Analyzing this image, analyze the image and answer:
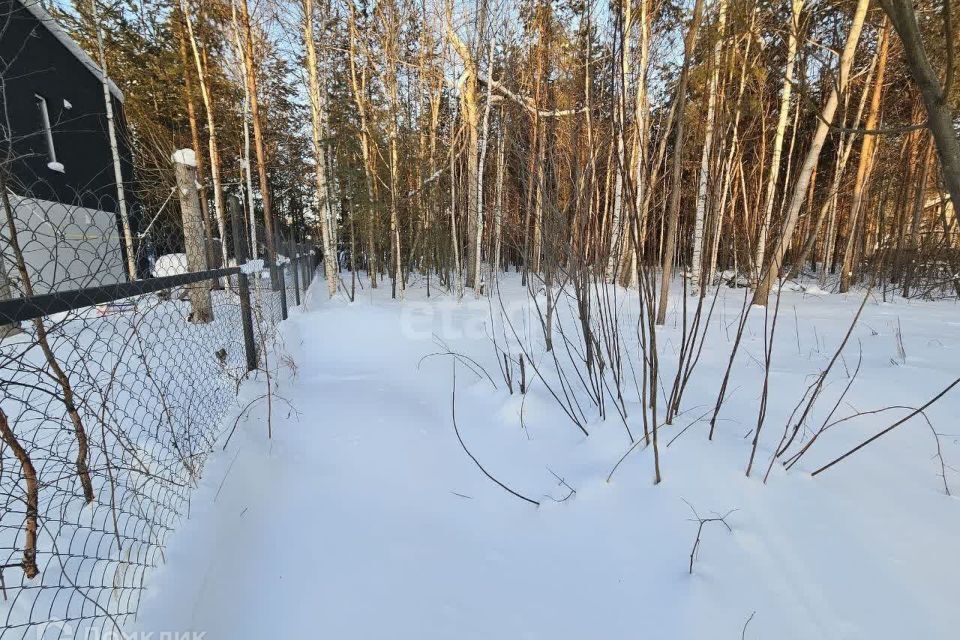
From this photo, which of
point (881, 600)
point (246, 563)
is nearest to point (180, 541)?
point (246, 563)

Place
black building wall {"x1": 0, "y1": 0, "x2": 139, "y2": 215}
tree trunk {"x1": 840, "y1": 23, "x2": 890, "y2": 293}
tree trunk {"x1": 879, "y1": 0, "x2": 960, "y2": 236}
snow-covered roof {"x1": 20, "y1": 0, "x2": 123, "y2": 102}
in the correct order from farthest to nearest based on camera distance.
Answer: snow-covered roof {"x1": 20, "y1": 0, "x2": 123, "y2": 102} → tree trunk {"x1": 840, "y1": 23, "x2": 890, "y2": 293} → black building wall {"x1": 0, "y1": 0, "x2": 139, "y2": 215} → tree trunk {"x1": 879, "y1": 0, "x2": 960, "y2": 236}

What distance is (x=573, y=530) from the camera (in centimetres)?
172

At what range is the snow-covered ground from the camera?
126cm

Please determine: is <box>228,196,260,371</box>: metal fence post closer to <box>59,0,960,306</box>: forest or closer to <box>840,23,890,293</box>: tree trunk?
<box>59,0,960,306</box>: forest

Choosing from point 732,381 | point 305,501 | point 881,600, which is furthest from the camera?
point 732,381

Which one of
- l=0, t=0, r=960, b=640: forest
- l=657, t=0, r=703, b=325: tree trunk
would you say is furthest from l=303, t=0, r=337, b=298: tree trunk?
l=657, t=0, r=703, b=325: tree trunk

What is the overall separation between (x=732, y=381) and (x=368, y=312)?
17.2 ft

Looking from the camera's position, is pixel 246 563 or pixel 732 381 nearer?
pixel 246 563

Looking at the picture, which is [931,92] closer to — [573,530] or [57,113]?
[573,530]

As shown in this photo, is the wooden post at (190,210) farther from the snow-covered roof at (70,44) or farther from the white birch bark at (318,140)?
the snow-covered roof at (70,44)

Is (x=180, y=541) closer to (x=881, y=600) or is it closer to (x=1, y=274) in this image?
(x=1, y=274)

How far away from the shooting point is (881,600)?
1164 mm

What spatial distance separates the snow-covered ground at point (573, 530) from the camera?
1.26 m

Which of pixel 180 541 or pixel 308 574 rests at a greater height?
pixel 180 541
